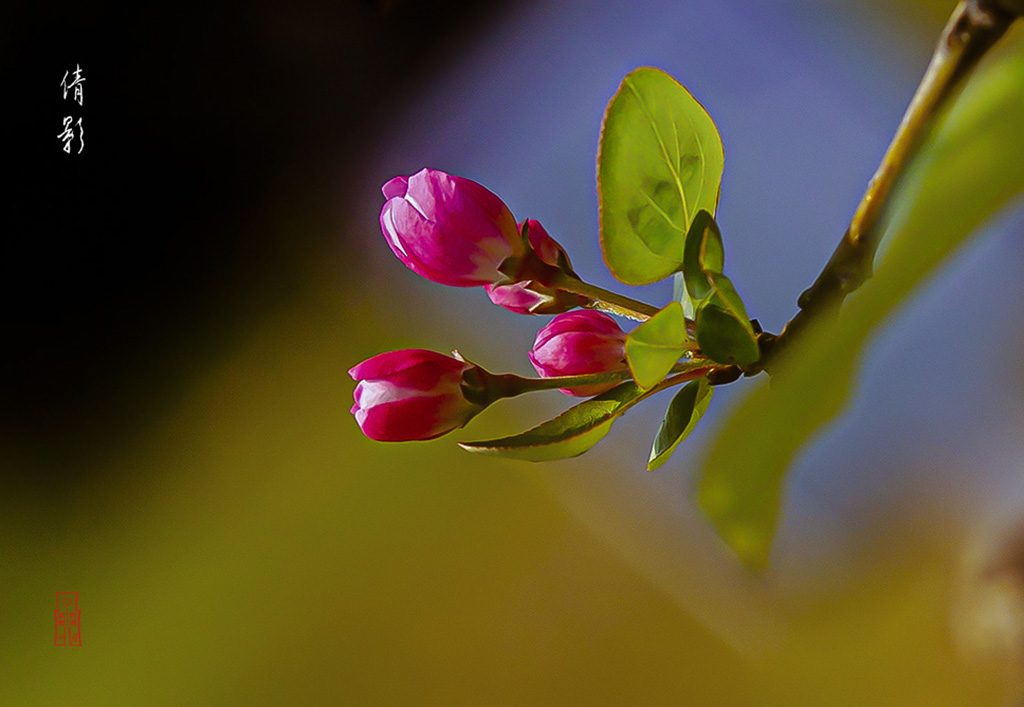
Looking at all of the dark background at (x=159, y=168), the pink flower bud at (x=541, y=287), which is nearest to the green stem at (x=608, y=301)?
the pink flower bud at (x=541, y=287)

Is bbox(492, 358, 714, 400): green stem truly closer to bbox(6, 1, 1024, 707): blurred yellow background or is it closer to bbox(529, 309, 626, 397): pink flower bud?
bbox(529, 309, 626, 397): pink flower bud

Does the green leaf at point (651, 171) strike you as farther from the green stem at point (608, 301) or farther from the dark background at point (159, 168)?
the dark background at point (159, 168)

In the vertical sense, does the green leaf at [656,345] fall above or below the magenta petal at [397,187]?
below

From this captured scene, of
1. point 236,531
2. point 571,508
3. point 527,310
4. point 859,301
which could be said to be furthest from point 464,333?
point 859,301

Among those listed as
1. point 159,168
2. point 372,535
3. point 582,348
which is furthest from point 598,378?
point 159,168

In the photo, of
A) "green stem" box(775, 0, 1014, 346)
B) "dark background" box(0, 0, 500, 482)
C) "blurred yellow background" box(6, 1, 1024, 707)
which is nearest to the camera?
"green stem" box(775, 0, 1014, 346)

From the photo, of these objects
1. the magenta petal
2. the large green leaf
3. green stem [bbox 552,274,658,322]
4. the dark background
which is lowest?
the large green leaf

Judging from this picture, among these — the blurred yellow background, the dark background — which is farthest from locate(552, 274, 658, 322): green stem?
the dark background

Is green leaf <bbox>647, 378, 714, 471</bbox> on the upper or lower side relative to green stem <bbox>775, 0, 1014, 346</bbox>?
lower
